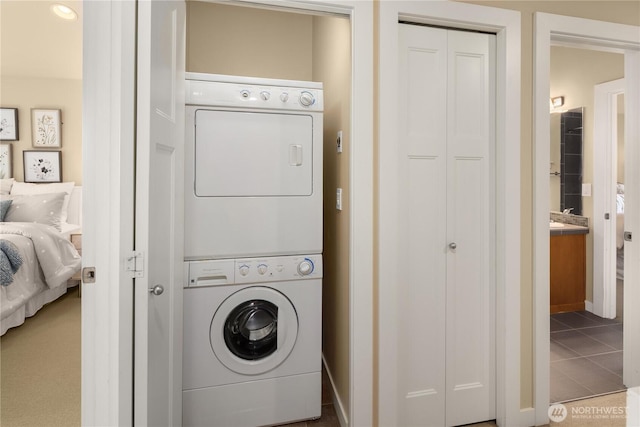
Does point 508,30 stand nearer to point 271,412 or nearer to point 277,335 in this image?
point 277,335

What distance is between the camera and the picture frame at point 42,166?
95cm

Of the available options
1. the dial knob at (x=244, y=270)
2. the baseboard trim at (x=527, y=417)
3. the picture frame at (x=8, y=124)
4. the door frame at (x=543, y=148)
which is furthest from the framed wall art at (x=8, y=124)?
the baseboard trim at (x=527, y=417)

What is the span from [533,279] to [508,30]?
125 cm

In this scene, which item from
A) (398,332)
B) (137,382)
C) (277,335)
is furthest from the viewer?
(277,335)

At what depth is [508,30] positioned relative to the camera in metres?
1.67

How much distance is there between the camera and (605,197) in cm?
311

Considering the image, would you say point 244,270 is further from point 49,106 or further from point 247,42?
point 247,42

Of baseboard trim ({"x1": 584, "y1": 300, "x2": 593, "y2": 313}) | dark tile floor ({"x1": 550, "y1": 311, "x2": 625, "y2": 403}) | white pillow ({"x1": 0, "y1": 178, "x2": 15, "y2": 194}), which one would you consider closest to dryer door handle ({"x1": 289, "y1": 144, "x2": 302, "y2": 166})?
white pillow ({"x1": 0, "y1": 178, "x2": 15, "y2": 194})

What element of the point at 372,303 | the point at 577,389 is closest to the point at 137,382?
the point at 372,303

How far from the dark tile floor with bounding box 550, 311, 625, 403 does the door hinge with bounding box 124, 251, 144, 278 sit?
2266 millimetres

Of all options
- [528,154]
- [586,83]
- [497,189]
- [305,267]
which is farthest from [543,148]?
[586,83]

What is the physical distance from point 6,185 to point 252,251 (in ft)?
3.30

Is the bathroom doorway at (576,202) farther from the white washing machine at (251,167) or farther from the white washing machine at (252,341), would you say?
the white washing machine at (251,167)

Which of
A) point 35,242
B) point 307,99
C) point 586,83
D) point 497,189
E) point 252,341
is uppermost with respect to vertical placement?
point 586,83
